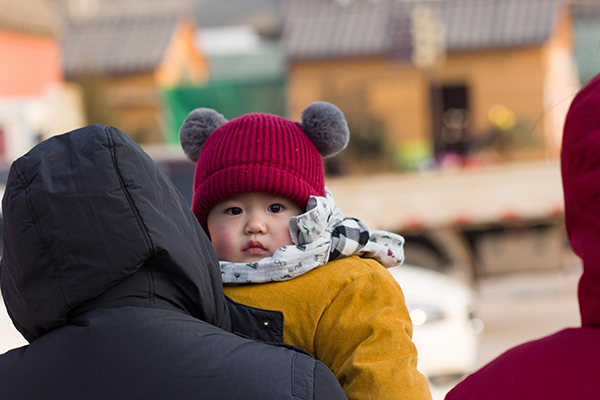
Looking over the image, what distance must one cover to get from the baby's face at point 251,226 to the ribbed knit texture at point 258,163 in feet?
0.11

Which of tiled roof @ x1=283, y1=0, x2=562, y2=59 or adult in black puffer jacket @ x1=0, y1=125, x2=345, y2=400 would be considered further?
tiled roof @ x1=283, y1=0, x2=562, y2=59

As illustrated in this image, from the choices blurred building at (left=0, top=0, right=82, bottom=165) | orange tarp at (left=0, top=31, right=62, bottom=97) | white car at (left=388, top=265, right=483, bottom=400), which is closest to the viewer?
white car at (left=388, top=265, right=483, bottom=400)

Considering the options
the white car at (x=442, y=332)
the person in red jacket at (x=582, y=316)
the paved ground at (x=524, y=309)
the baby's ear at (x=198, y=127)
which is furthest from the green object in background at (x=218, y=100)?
the person in red jacket at (x=582, y=316)

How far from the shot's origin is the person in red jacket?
36.6 inches

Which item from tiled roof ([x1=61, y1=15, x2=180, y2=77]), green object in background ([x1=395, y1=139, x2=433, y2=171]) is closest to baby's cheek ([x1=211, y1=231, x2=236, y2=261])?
green object in background ([x1=395, y1=139, x2=433, y2=171])

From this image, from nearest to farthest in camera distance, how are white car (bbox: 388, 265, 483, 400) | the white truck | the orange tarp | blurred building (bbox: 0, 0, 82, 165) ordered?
1. white car (bbox: 388, 265, 483, 400)
2. the white truck
3. blurred building (bbox: 0, 0, 82, 165)
4. the orange tarp

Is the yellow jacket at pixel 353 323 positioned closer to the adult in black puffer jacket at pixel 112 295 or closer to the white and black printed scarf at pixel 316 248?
the white and black printed scarf at pixel 316 248

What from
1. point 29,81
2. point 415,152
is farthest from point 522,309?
point 29,81

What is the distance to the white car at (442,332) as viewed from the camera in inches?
223

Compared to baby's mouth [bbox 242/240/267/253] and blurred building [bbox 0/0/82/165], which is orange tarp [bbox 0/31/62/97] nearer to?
blurred building [bbox 0/0/82/165]

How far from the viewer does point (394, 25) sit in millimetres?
18625

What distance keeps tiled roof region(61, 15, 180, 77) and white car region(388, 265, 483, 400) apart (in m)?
17.0

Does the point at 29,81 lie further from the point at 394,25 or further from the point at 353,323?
the point at 353,323

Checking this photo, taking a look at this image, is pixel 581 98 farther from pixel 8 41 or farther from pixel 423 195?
pixel 8 41
